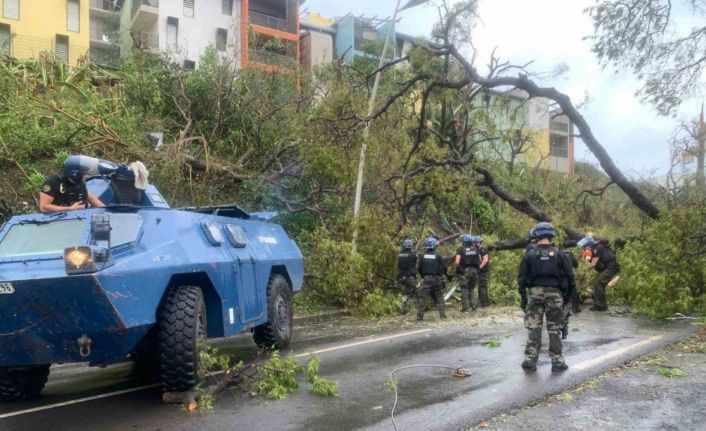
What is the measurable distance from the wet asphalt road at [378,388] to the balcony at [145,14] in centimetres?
2797

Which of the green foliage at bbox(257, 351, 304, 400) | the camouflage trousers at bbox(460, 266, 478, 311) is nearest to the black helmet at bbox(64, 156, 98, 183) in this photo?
the green foliage at bbox(257, 351, 304, 400)

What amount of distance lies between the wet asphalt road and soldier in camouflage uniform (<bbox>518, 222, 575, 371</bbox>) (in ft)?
1.23

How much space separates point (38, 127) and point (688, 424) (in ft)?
44.6

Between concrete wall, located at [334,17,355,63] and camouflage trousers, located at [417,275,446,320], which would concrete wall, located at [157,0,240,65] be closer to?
concrete wall, located at [334,17,355,63]

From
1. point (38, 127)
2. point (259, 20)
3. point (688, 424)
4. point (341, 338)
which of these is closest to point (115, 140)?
point (38, 127)

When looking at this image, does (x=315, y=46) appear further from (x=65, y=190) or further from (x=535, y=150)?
(x=65, y=190)

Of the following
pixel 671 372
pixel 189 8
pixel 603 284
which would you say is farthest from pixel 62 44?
pixel 671 372

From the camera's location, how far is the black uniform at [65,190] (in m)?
7.02

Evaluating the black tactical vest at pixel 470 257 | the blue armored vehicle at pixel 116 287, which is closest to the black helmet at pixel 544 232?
the blue armored vehicle at pixel 116 287

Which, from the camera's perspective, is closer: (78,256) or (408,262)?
(78,256)

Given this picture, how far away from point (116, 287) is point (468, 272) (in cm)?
1007

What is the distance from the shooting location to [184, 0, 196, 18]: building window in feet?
116

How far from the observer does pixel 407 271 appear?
45.1 feet

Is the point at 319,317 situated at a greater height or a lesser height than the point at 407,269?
lesser
